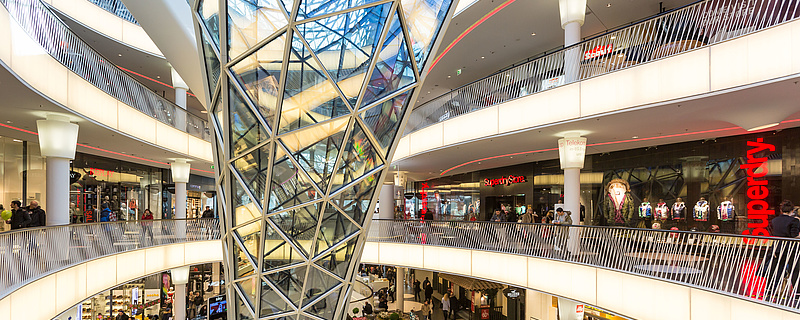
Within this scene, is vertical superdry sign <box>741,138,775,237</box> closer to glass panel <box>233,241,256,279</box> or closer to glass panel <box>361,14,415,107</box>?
glass panel <box>361,14,415,107</box>

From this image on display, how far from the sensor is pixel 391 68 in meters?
10.5

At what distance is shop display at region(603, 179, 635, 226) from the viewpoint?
2272 centimetres

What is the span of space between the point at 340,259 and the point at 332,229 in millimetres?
963

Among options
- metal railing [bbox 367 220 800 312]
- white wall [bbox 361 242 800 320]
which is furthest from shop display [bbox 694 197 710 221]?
white wall [bbox 361 242 800 320]

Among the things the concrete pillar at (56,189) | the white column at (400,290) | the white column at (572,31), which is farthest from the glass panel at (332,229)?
the white column at (400,290)

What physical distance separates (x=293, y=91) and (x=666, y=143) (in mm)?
17202

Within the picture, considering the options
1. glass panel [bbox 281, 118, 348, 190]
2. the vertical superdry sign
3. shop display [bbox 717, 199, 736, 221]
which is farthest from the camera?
shop display [bbox 717, 199, 736, 221]

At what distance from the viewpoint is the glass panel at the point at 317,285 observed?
38.2 feet

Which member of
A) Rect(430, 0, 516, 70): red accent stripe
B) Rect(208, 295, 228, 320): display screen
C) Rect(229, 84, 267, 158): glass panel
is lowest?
Rect(208, 295, 228, 320): display screen

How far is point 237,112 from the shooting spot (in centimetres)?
1004

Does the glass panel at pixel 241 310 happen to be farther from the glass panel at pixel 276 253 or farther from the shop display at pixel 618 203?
the shop display at pixel 618 203

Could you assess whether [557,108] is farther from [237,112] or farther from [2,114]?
[2,114]

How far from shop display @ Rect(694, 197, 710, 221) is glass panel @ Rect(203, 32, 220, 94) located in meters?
18.3

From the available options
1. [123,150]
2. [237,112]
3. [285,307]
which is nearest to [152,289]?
[123,150]
